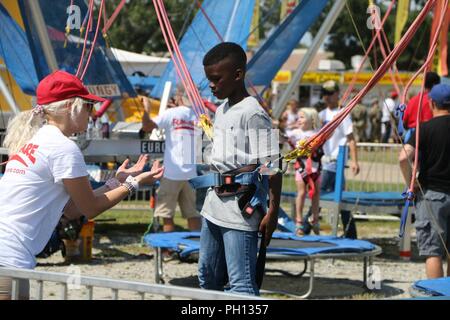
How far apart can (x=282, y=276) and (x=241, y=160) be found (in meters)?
4.27

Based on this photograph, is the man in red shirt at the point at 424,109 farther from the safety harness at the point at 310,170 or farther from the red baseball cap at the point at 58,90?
the red baseball cap at the point at 58,90

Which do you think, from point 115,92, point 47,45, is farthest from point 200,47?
point 47,45

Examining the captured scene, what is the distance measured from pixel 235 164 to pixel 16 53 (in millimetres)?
5797

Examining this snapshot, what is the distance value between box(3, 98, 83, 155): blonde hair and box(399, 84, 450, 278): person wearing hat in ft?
10.9

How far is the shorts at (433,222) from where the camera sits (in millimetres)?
7090

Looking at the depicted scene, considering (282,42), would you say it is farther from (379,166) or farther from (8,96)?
(379,166)

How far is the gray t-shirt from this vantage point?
5027mm

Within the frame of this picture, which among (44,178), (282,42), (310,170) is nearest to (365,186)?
(282,42)

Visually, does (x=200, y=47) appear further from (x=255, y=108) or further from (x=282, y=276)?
(x=255, y=108)

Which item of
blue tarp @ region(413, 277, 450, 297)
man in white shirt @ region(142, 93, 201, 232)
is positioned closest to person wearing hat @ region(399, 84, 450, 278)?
blue tarp @ region(413, 277, 450, 297)

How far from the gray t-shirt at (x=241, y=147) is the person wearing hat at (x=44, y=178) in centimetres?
84

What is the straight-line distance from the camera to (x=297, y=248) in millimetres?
8125
